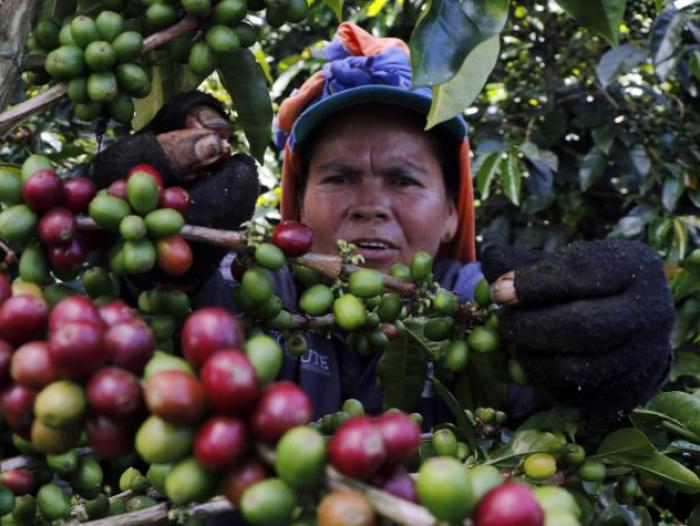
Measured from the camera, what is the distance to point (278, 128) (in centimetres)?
318

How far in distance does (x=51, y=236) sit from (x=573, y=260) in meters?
0.90

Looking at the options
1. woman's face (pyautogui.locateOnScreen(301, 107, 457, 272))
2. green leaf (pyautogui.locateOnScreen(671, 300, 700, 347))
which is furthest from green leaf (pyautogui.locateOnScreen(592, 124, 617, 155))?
woman's face (pyautogui.locateOnScreen(301, 107, 457, 272))

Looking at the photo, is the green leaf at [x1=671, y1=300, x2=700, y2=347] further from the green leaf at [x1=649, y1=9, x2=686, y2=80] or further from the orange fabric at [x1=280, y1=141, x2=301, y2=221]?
the orange fabric at [x1=280, y1=141, x2=301, y2=221]

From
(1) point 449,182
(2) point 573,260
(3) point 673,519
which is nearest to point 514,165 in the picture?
(1) point 449,182

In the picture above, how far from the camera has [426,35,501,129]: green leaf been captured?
1.44 meters

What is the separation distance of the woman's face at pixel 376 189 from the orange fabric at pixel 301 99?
0.23 meters

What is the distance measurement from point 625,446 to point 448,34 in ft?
2.73

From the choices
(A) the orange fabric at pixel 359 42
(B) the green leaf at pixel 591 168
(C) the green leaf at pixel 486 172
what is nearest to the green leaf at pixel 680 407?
(A) the orange fabric at pixel 359 42

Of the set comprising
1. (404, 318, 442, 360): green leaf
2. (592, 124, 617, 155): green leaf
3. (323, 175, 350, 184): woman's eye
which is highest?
(404, 318, 442, 360): green leaf

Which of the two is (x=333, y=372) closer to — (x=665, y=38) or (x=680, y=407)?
(x=680, y=407)

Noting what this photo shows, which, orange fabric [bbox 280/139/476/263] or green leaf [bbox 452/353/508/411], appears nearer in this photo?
green leaf [bbox 452/353/508/411]

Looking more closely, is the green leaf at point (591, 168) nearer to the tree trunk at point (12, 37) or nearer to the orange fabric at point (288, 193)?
the orange fabric at point (288, 193)

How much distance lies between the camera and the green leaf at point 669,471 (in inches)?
61.0

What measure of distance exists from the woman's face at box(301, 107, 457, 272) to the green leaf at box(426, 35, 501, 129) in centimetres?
108
